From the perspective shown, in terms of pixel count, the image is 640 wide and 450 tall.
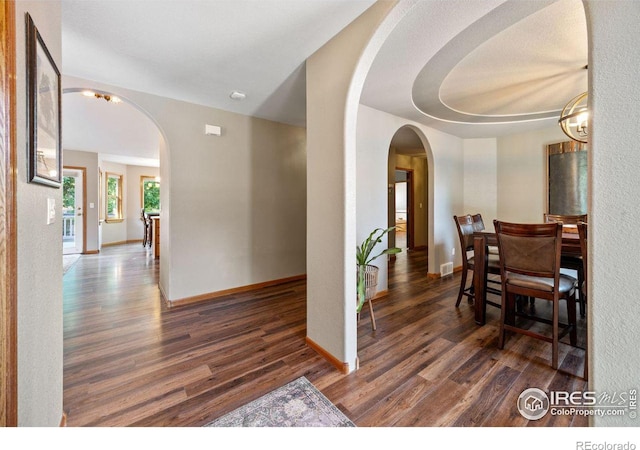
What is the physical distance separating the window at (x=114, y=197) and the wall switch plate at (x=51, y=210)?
25.7 feet

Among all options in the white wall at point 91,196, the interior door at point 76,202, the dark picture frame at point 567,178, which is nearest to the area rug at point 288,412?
the dark picture frame at point 567,178

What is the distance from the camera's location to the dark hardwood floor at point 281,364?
4.63 ft

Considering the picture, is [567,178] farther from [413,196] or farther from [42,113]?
[42,113]

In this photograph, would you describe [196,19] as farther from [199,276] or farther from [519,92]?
[519,92]

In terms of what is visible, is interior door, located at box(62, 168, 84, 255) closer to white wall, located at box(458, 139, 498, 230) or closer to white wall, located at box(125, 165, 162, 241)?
white wall, located at box(125, 165, 162, 241)

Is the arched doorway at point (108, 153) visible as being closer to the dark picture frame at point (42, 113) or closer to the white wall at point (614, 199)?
the dark picture frame at point (42, 113)

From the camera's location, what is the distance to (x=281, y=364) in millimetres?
1840

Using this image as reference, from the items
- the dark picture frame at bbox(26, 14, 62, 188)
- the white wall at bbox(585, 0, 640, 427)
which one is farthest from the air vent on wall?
the dark picture frame at bbox(26, 14, 62, 188)

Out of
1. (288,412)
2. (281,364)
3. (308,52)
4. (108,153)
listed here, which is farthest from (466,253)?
(108,153)

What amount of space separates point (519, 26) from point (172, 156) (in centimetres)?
331

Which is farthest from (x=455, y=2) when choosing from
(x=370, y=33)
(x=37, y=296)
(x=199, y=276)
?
(x=199, y=276)

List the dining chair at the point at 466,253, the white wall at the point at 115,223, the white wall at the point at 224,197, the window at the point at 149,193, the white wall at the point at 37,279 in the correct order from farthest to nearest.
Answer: the window at the point at 149,193 → the white wall at the point at 115,223 → the white wall at the point at 224,197 → the dining chair at the point at 466,253 → the white wall at the point at 37,279

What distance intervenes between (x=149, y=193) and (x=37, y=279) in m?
8.85
